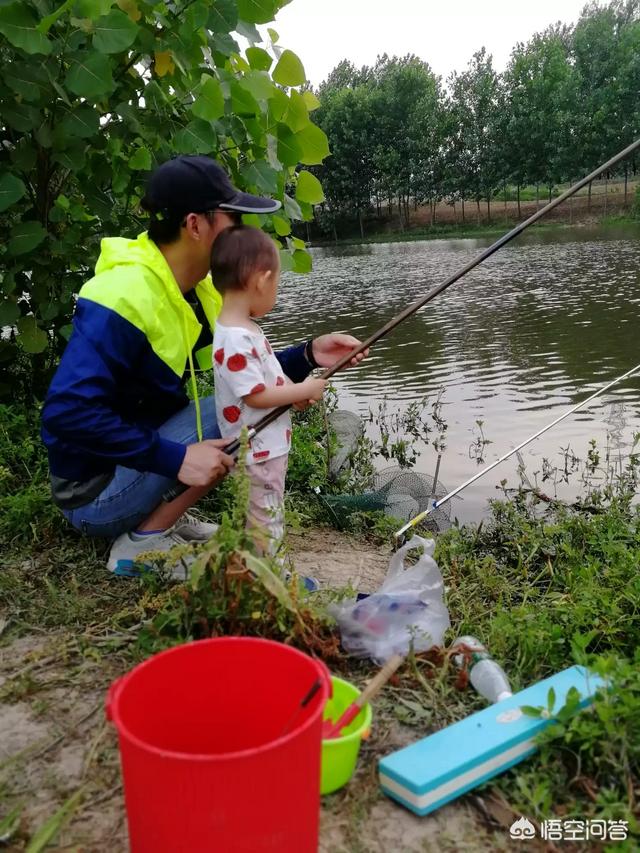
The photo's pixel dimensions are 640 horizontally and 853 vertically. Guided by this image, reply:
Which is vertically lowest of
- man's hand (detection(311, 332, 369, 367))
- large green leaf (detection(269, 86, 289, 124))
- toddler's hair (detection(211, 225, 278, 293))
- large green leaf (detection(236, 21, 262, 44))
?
man's hand (detection(311, 332, 369, 367))

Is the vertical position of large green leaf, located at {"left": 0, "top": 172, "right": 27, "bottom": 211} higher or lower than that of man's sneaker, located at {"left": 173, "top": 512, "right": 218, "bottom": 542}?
higher

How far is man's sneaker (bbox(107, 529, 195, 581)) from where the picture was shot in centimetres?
279

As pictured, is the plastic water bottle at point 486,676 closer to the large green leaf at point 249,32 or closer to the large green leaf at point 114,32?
the large green leaf at point 114,32

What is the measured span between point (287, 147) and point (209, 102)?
44 centimetres

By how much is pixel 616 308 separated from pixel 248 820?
1181 cm

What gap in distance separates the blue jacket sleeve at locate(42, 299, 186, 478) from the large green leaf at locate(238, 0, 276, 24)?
171cm

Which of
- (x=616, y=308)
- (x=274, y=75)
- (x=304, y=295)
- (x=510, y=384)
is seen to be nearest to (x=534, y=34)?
(x=304, y=295)

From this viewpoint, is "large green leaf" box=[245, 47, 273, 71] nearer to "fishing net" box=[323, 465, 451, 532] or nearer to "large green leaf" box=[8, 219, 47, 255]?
"large green leaf" box=[8, 219, 47, 255]

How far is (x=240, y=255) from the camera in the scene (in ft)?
8.80

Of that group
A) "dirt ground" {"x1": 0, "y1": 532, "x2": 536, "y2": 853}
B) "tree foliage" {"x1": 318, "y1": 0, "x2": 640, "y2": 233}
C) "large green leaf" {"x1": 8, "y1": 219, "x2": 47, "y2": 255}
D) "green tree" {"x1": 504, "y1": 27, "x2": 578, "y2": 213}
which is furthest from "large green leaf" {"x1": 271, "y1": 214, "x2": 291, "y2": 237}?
"green tree" {"x1": 504, "y1": 27, "x2": 578, "y2": 213}

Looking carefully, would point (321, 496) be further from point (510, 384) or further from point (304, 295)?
point (304, 295)

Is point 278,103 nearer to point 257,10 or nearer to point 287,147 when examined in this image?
point 287,147

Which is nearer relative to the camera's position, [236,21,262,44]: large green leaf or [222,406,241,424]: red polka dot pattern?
[222,406,241,424]: red polka dot pattern

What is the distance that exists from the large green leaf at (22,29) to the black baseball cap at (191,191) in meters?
0.69
